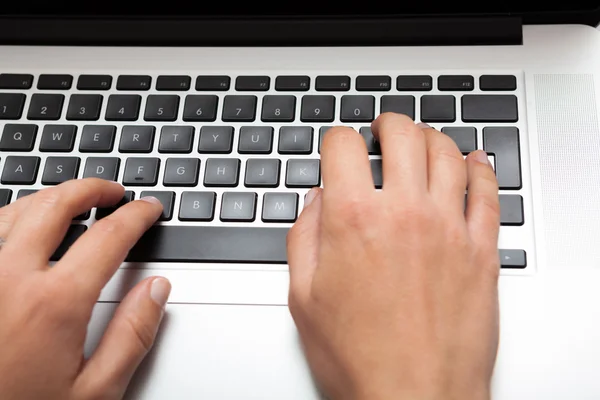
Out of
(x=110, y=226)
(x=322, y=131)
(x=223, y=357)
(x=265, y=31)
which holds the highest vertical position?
(x=265, y=31)

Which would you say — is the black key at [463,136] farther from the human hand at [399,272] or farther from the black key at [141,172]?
the black key at [141,172]

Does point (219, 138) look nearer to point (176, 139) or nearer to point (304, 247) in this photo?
point (176, 139)

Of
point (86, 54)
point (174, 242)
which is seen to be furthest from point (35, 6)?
point (174, 242)

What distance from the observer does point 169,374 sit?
0.51m

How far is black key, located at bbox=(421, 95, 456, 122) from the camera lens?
1.89 feet


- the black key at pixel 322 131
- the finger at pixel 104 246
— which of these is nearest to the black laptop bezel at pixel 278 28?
the black key at pixel 322 131

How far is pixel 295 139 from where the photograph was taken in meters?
0.57

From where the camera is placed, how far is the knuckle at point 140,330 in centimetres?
49

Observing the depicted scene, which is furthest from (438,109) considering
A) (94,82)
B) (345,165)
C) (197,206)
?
(94,82)

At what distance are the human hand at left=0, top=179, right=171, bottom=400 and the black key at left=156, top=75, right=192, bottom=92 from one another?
0.13 meters

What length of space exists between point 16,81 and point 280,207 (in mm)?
315

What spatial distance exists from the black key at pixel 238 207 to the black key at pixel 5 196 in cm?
21

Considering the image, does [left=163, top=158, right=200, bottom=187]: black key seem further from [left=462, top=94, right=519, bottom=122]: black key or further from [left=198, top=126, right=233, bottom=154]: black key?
[left=462, top=94, right=519, bottom=122]: black key

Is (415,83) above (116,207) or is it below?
above
